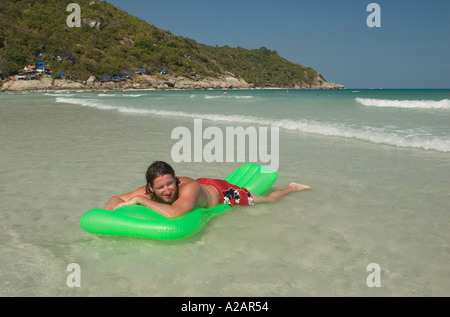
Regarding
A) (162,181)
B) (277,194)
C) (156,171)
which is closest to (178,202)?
(162,181)

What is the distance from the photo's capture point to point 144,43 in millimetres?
90688

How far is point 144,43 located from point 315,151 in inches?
3579

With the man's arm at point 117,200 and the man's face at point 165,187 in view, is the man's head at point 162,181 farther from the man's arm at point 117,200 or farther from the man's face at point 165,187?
the man's arm at point 117,200

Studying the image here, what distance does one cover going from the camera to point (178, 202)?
354 centimetres

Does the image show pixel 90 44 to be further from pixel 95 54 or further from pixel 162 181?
pixel 162 181

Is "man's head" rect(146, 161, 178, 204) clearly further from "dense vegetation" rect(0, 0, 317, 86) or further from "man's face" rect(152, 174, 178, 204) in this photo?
"dense vegetation" rect(0, 0, 317, 86)

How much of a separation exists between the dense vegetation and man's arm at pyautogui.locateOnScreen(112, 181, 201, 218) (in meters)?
75.5

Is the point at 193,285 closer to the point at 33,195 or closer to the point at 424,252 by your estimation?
the point at 424,252

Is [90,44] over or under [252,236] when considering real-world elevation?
over

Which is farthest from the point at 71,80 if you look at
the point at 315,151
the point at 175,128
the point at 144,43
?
the point at 315,151

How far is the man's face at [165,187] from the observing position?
3525 mm

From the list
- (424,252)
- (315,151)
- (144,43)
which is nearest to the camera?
(424,252)

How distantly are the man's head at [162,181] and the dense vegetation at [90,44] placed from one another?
248 ft

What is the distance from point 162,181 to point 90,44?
3592 inches
